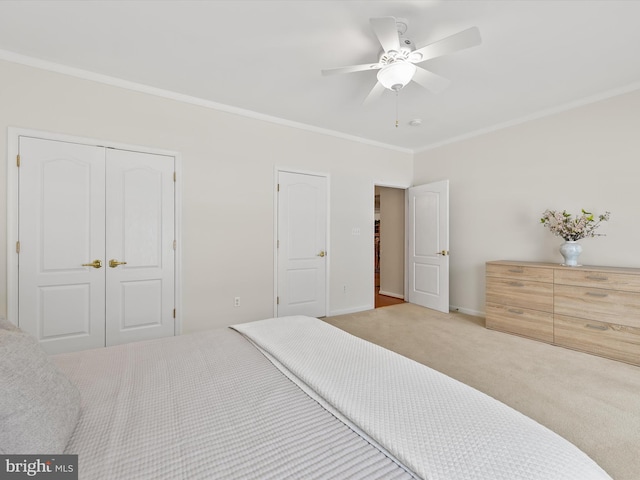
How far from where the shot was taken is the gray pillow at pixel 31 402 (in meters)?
0.69

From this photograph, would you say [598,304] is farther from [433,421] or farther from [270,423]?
[270,423]

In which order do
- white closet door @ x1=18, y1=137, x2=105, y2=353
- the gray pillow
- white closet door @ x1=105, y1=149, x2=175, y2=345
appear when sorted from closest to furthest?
the gray pillow, white closet door @ x1=18, y1=137, x2=105, y2=353, white closet door @ x1=105, y1=149, x2=175, y2=345

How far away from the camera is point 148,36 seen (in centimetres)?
225

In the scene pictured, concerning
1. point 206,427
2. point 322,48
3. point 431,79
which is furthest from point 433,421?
point 322,48

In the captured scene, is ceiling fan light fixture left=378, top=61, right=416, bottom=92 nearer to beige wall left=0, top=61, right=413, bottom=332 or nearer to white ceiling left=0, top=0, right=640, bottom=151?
white ceiling left=0, top=0, right=640, bottom=151

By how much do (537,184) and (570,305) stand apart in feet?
4.89

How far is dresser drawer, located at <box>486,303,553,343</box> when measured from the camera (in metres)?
3.13

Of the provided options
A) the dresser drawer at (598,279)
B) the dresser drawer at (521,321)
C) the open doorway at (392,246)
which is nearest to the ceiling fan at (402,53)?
the dresser drawer at (598,279)

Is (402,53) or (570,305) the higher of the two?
(402,53)

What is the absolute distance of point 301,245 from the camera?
3.98 m

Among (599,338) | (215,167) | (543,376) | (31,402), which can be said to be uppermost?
(215,167)

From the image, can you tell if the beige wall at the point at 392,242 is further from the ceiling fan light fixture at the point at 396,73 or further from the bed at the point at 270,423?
the bed at the point at 270,423

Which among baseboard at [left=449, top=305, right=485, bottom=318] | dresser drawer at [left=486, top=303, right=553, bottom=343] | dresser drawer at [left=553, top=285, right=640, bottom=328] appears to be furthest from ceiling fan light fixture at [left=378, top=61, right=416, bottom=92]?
baseboard at [left=449, top=305, right=485, bottom=318]

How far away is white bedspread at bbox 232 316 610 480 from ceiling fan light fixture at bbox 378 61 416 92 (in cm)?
186
